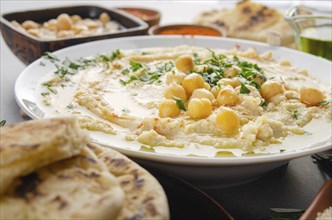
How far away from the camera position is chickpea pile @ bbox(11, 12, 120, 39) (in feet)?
14.5

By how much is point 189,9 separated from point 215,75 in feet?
13.4

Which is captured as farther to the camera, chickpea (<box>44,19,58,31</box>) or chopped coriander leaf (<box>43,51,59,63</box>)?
chickpea (<box>44,19,58,31</box>)

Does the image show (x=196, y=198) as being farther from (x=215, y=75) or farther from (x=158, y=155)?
(x=215, y=75)

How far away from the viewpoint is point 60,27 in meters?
4.58

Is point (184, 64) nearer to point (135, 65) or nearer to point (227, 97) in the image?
point (135, 65)

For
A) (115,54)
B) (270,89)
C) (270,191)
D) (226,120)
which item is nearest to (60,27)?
(115,54)

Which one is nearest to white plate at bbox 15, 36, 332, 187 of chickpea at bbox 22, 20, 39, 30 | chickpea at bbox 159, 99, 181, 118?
chickpea at bbox 159, 99, 181, 118

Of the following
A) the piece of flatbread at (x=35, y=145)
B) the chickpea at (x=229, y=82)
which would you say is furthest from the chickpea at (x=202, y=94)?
the piece of flatbread at (x=35, y=145)

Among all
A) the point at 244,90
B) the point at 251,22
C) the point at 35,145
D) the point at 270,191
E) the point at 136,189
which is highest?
the point at 35,145

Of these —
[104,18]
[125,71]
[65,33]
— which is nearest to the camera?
[125,71]

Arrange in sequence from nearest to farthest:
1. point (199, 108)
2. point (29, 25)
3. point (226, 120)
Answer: point (226, 120), point (199, 108), point (29, 25)

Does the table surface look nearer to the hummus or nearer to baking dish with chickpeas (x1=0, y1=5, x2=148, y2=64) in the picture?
the hummus

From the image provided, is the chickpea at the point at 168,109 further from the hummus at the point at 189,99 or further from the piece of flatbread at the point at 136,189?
the piece of flatbread at the point at 136,189

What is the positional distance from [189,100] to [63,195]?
1466mm
